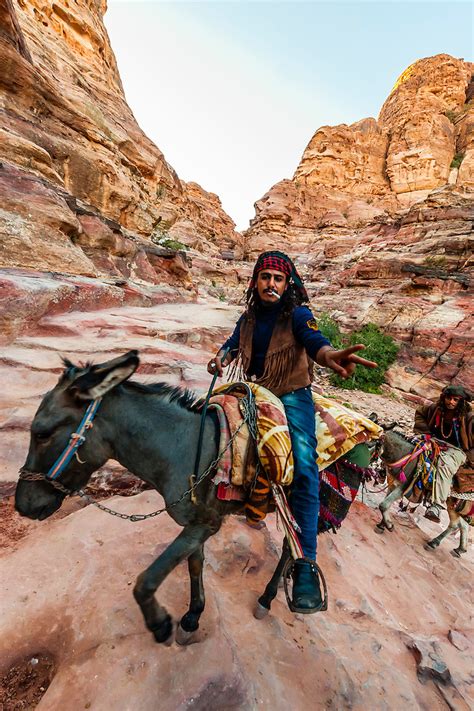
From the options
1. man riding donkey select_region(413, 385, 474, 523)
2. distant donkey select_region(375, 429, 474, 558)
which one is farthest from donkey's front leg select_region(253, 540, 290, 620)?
man riding donkey select_region(413, 385, 474, 523)

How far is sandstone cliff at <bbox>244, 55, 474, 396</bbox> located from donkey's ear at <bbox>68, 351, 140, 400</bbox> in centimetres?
1325

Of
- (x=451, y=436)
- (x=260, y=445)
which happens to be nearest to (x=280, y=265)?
(x=260, y=445)

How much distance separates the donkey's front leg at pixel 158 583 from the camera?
180 cm

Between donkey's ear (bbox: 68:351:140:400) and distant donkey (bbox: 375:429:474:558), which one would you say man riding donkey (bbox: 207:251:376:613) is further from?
distant donkey (bbox: 375:429:474:558)

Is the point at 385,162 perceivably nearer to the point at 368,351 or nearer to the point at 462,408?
the point at 368,351

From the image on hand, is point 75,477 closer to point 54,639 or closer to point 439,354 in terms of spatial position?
point 54,639

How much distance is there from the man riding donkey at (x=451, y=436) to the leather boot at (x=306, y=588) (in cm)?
418

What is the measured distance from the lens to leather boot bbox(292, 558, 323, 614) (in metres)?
2.01

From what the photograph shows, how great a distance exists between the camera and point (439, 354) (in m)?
12.5

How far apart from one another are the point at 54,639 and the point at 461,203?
1117 inches

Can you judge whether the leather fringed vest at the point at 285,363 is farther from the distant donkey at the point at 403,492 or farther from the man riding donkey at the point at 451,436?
the man riding donkey at the point at 451,436

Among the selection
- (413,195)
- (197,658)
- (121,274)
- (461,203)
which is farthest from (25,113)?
(413,195)

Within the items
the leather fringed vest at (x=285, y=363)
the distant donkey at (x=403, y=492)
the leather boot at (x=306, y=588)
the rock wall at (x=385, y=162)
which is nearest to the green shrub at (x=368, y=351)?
the distant donkey at (x=403, y=492)

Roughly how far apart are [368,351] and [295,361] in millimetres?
12510
